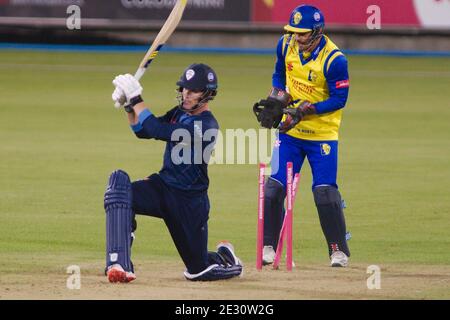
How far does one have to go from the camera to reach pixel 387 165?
56.4 ft

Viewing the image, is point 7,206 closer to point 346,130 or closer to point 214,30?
point 346,130

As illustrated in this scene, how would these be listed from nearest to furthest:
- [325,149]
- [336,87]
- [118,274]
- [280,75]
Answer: [118,274]
[336,87]
[325,149]
[280,75]

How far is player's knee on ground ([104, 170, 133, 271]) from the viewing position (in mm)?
9148

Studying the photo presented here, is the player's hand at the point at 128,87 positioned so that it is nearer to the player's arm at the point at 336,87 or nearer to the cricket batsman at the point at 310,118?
the cricket batsman at the point at 310,118

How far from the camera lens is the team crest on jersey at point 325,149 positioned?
10.7m

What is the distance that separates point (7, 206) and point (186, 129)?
196 inches

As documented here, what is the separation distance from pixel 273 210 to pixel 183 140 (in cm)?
185

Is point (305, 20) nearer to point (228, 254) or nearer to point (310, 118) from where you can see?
point (310, 118)

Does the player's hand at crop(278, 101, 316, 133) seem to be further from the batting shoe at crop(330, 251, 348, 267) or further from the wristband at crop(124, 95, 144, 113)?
the wristband at crop(124, 95, 144, 113)

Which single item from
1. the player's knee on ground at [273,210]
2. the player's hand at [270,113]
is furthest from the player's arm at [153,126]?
the player's knee on ground at [273,210]

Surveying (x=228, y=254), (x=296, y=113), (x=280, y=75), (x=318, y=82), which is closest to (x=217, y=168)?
(x=280, y=75)

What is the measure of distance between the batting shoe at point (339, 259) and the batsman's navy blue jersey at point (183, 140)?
163 centimetres

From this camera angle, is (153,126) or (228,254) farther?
(228,254)

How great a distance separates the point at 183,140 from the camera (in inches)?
365
